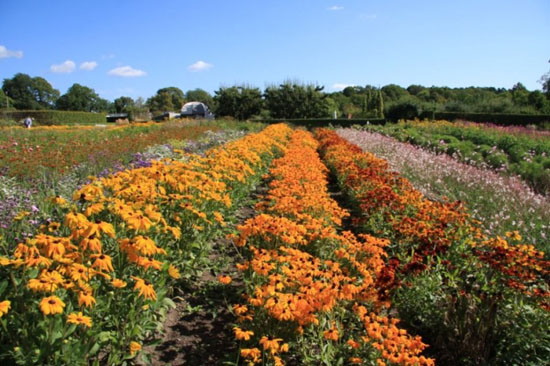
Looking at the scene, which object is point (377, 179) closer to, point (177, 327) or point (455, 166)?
point (455, 166)

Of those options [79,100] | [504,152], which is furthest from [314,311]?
[79,100]

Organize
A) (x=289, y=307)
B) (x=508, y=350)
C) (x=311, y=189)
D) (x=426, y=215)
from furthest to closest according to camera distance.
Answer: (x=311, y=189), (x=426, y=215), (x=508, y=350), (x=289, y=307)

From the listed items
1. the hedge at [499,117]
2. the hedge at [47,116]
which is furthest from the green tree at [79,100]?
the hedge at [499,117]

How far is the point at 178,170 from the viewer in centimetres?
422

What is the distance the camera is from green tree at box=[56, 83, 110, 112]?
324 ft

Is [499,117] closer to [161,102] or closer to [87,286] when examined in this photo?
[87,286]

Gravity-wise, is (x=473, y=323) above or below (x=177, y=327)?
above

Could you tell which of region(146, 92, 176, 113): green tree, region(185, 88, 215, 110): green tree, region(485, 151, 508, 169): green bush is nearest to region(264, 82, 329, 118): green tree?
region(485, 151, 508, 169): green bush

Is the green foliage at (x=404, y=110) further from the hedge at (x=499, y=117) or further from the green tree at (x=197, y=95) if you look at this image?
the green tree at (x=197, y=95)

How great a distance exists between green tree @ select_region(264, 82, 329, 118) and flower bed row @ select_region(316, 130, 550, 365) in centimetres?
3480

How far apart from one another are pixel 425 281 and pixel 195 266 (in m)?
2.29

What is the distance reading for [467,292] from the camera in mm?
3371

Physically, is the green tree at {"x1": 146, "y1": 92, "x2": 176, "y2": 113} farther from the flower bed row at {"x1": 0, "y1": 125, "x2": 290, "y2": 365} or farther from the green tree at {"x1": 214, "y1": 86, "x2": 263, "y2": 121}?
the flower bed row at {"x1": 0, "y1": 125, "x2": 290, "y2": 365}

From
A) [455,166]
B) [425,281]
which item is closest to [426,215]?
[425,281]
